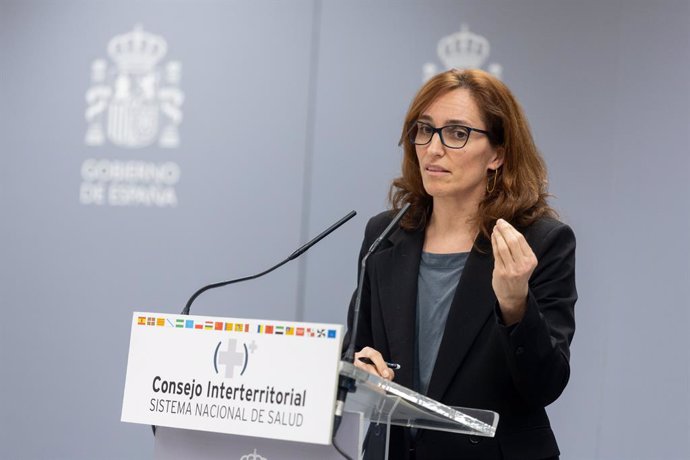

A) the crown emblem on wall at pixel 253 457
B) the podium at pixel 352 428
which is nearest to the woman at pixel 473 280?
the podium at pixel 352 428

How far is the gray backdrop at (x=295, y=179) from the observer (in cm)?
351

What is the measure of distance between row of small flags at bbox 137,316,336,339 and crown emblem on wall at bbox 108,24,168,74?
2536mm

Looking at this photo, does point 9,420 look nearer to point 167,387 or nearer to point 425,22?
point 425,22

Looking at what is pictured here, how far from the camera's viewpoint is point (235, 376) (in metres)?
1.44

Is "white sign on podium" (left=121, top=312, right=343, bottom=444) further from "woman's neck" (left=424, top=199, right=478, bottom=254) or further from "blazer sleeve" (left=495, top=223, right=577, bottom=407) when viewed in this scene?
"woman's neck" (left=424, top=199, right=478, bottom=254)

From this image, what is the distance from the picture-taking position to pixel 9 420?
4.02 metres

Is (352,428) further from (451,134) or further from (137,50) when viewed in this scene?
(137,50)

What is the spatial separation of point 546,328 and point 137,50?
2.65 m

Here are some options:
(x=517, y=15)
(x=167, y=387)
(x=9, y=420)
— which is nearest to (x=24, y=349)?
(x=9, y=420)

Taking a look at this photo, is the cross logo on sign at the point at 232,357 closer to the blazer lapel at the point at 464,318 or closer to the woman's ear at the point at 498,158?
the blazer lapel at the point at 464,318

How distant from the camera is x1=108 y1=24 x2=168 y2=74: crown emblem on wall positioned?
3.87 metres

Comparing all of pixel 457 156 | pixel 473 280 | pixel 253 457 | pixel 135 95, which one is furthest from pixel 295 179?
pixel 253 457

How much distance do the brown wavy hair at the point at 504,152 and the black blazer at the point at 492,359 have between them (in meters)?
0.07

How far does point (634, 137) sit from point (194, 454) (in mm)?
2493
